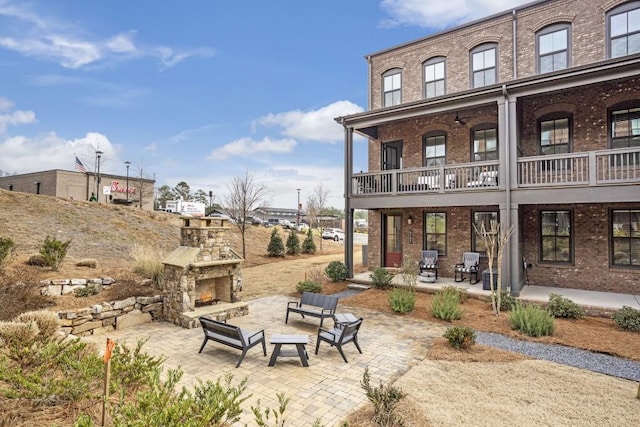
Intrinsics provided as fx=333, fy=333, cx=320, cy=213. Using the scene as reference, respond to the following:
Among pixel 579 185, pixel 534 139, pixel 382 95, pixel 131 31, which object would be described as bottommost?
pixel 579 185

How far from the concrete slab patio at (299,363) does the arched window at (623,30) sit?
10827 mm

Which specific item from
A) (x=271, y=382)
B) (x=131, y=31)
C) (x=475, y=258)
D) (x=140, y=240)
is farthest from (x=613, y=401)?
(x=140, y=240)

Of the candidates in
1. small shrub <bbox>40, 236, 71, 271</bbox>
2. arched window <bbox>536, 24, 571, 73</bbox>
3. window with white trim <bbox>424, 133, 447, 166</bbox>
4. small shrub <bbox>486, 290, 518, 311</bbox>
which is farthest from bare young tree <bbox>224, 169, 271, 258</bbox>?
arched window <bbox>536, 24, 571, 73</bbox>

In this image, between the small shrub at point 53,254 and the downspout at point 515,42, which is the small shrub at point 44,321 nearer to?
the small shrub at point 53,254

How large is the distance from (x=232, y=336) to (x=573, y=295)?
1005 centimetres

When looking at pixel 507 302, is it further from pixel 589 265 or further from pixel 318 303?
pixel 318 303

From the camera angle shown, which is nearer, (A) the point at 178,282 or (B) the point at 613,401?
(B) the point at 613,401

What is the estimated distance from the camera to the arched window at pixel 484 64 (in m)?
13.0

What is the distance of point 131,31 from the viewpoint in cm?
1325

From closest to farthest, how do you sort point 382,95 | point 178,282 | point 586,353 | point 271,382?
point 271,382, point 586,353, point 178,282, point 382,95

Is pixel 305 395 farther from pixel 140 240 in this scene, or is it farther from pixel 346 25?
pixel 140 240

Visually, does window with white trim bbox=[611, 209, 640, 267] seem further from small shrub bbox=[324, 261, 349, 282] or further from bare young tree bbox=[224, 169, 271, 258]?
bare young tree bbox=[224, 169, 271, 258]

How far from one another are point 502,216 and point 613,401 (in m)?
6.43

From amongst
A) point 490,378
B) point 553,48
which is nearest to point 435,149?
point 553,48
